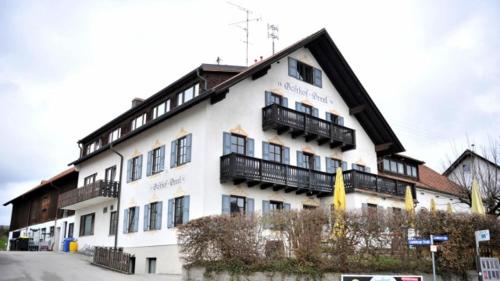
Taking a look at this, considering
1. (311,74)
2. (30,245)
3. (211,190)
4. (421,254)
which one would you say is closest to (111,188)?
(211,190)

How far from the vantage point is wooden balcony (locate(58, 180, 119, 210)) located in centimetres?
2970

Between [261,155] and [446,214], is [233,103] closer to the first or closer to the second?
[261,155]

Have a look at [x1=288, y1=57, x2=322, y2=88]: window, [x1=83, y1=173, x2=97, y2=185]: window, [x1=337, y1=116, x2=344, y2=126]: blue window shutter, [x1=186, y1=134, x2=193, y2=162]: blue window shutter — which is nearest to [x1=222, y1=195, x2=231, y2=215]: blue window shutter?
[x1=186, y1=134, x2=193, y2=162]: blue window shutter

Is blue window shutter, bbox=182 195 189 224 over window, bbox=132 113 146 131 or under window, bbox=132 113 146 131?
under

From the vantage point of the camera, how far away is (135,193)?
91.5ft

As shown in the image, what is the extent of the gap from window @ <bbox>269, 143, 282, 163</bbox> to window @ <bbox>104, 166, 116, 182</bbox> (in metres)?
11.0

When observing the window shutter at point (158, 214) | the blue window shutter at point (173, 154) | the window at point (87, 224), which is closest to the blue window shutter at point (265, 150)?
the blue window shutter at point (173, 154)

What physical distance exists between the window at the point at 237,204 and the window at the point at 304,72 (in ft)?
27.1

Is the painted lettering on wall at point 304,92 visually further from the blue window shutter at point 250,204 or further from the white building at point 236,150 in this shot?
the blue window shutter at point 250,204

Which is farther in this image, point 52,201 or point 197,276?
point 52,201

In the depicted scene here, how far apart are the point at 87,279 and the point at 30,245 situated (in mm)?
25402

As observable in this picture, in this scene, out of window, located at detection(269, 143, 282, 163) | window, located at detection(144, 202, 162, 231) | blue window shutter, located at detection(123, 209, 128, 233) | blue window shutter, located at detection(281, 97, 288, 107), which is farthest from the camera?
blue window shutter, located at detection(123, 209, 128, 233)

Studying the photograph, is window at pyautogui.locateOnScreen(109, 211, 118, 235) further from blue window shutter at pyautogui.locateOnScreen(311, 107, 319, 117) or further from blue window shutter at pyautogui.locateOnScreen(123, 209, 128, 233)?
blue window shutter at pyautogui.locateOnScreen(311, 107, 319, 117)

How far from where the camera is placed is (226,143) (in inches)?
934
